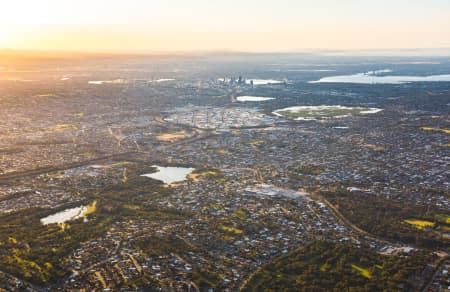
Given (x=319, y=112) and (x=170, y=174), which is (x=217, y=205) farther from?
(x=319, y=112)

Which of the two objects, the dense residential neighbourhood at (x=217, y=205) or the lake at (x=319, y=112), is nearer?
the dense residential neighbourhood at (x=217, y=205)

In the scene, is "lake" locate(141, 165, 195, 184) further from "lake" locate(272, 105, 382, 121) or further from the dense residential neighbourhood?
"lake" locate(272, 105, 382, 121)

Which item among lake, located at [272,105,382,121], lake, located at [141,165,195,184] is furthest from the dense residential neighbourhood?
lake, located at [272,105,382,121]

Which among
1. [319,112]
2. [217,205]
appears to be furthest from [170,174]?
[319,112]

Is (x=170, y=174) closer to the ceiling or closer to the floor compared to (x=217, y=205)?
closer to the floor

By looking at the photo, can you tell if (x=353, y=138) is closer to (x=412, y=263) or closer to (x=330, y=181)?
(x=330, y=181)

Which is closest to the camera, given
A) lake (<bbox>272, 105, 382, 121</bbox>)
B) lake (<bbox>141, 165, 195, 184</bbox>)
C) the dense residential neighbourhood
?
the dense residential neighbourhood

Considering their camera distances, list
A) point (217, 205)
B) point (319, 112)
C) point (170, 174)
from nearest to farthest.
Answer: point (217, 205) < point (170, 174) < point (319, 112)

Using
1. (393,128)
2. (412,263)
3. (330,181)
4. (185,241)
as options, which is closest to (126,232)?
(185,241)

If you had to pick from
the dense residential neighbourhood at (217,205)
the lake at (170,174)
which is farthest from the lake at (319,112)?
the lake at (170,174)

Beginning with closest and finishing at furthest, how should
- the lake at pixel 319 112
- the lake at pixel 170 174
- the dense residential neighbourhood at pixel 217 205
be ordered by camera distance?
the dense residential neighbourhood at pixel 217 205 < the lake at pixel 170 174 < the lake at pixel 319 112

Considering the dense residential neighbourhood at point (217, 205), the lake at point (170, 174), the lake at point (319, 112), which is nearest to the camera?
the dense residential neighbourhood at point (217, 205)

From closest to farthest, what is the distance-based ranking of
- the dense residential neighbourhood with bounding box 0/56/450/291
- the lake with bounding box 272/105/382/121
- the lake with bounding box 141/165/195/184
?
the dense residential neighbourhood with bounding box 0/56/450/291, the lake with bounding box 141/165/195/184, the lake with bounding box 272/105/382/121

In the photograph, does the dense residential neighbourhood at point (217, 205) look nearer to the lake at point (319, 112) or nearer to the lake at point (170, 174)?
the lake at point (170, 174)
